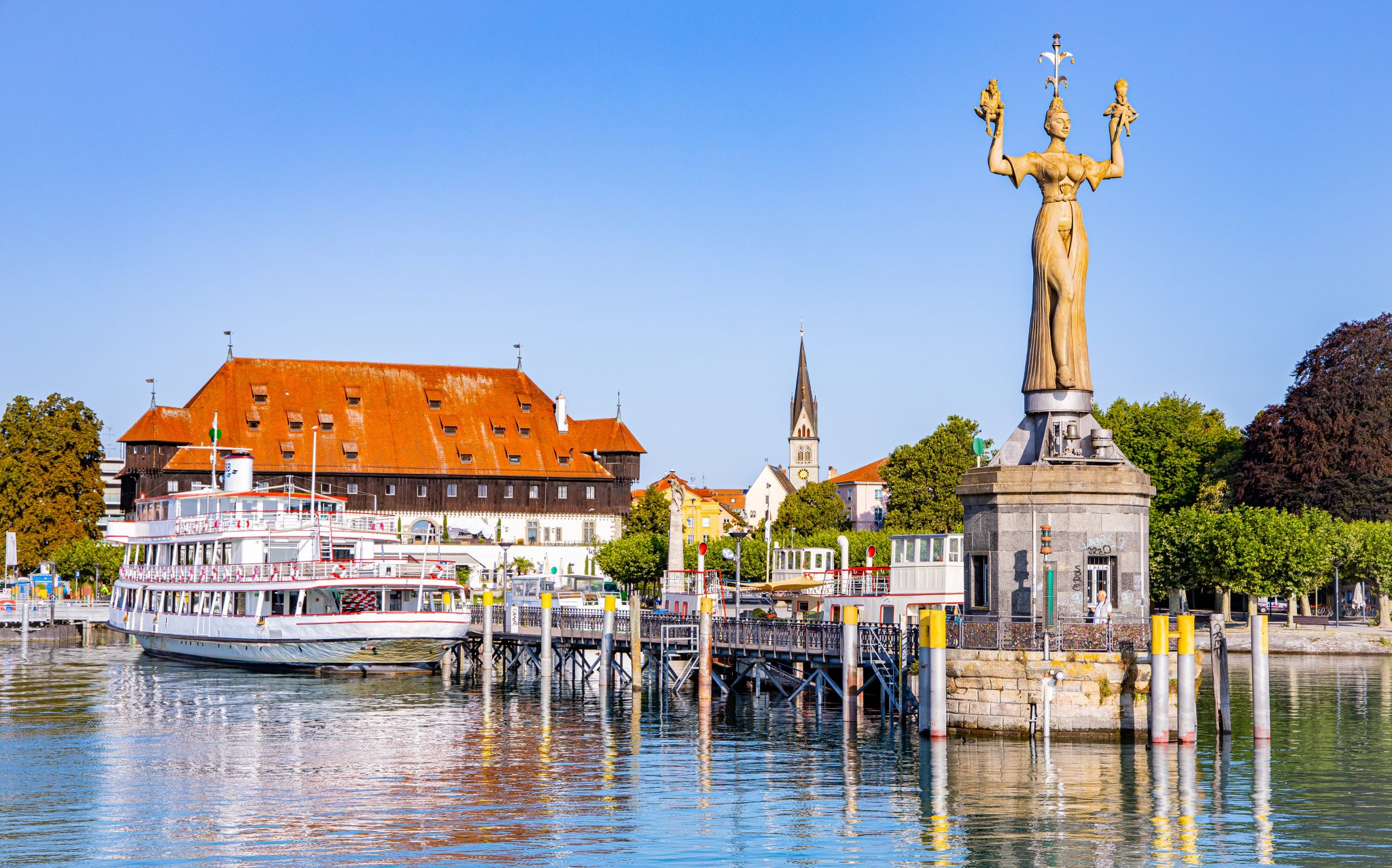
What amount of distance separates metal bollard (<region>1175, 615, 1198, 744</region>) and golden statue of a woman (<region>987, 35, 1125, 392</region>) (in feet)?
20.7

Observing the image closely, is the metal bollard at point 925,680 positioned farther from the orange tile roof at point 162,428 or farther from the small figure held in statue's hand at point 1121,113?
the orange tile roof at point 162,428

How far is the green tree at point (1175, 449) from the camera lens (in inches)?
3772

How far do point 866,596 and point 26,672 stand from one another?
109 ft

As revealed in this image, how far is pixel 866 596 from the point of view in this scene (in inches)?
1989

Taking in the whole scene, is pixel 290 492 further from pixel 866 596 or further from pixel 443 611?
pixel 866 596

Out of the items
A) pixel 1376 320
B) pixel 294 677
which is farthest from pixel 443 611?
pixel 1376 320

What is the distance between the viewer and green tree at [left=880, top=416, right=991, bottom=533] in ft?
351

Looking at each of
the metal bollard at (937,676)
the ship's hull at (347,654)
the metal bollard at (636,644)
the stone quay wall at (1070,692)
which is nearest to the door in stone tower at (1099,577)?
the stone quay wall at (1070,692)

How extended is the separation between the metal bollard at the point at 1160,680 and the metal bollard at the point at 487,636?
27205 millimetres

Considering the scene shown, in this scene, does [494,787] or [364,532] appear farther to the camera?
[364,532]

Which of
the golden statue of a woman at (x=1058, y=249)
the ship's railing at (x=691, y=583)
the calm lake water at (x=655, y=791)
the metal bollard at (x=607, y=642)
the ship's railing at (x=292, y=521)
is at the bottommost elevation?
the calm lake water at (x=655, y=791)

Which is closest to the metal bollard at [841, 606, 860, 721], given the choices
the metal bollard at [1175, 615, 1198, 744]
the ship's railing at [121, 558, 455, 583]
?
the metal bollard at [1175, 615, 1198, 744]

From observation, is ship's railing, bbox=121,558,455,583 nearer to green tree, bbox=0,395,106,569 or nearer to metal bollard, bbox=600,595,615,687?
metal bollard, bbox=600,595,615,687

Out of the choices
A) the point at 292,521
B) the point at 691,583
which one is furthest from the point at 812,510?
the point at 292,521
